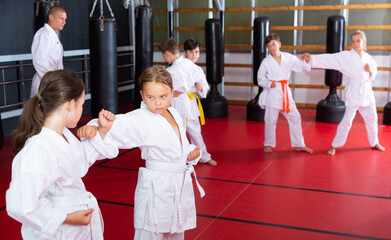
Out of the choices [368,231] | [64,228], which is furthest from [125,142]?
[368,231]

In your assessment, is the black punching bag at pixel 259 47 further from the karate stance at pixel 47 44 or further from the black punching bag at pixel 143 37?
the karate stance at pixel 47 44

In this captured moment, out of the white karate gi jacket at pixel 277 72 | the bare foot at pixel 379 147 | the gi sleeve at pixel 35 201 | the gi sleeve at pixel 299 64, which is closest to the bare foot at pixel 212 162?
the white karate gi jacket at pixel 277 72

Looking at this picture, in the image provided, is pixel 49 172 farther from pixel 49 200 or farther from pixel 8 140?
pixel 8 140

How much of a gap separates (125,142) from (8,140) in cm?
440

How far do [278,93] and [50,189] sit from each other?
3979 mm

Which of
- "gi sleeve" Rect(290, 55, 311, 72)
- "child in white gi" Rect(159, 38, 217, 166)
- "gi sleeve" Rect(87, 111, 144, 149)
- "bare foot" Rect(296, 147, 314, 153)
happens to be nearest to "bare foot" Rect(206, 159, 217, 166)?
"child in white gi" Rect(159, 38, 217, 166)

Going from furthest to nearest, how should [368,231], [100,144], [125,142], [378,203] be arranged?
[378,203]
[368,231]
[125,142]
[100,144]

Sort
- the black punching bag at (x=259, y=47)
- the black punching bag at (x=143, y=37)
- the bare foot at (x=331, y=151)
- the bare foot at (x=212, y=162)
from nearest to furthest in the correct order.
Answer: the bare foot at (x=212, y=162), the bare foot at (x=331, y=151), the black punching bag at (x=143, y=37), the black punching bag at (x=259, y=47)

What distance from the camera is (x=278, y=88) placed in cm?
534

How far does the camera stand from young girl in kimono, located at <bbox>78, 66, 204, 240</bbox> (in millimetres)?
2209

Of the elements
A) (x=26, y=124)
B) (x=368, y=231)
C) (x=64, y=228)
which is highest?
(x=26, y=124)

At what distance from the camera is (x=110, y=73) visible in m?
5.62

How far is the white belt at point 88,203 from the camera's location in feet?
5.69

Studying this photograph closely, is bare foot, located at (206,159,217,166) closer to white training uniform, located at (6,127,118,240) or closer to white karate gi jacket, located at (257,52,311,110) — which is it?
white karate gi jacket, located at (257,52,311,110)
